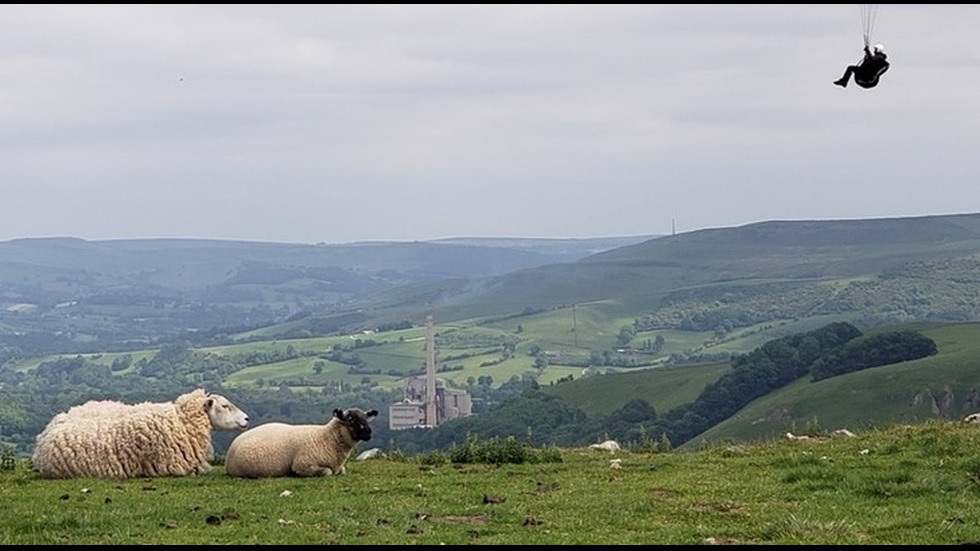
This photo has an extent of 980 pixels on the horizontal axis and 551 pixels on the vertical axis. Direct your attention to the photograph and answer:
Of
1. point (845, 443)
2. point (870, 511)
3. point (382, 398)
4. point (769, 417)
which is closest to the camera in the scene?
point (870, 511)

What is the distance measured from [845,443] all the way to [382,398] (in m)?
160

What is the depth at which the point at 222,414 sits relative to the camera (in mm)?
23609

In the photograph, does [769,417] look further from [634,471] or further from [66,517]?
[66,517]

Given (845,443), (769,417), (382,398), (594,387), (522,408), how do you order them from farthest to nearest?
1. (382,398)
2. (594,387)
3. (522,408)
4. (769,417)
5. (845,443)

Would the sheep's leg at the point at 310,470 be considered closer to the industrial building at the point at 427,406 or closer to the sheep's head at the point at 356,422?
the sheep's head at the point at 356,422

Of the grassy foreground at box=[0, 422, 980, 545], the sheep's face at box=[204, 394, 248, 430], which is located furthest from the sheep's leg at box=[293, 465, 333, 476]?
the sheep's face at box=[204, 394, 248, 430]

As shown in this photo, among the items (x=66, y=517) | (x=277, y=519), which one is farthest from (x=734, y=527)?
(x=66, y=517)

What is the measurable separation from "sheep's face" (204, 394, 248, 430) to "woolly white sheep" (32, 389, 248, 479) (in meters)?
0.41

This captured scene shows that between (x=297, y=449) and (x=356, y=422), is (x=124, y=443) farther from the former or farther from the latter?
(x=356, y=422)

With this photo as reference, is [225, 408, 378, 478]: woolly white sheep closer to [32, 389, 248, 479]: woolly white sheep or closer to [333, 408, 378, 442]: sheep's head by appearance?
[333, 408, 378, 442]: sheep's head

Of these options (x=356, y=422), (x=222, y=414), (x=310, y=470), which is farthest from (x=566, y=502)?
(x=222, y=414)

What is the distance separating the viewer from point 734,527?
1411cm

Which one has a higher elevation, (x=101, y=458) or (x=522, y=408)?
(x=101, y=458)

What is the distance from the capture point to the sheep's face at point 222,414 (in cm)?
2347
